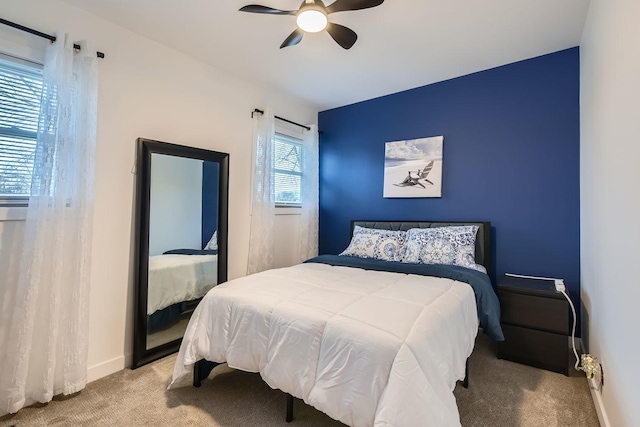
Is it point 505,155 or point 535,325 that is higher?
point 505,155

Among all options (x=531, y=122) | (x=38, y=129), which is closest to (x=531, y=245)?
(x=531, y=122)

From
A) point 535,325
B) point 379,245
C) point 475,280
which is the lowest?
point 535,325

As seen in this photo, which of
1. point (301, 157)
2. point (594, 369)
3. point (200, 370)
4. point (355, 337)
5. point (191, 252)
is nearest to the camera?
point (355, 337)

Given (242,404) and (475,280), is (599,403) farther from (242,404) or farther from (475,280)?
(242,404)

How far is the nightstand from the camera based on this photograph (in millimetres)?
2229

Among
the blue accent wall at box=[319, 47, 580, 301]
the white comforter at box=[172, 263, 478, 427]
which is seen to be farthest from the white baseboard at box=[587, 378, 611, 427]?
the blue accent wall at box=[319, 47, 580, 301]

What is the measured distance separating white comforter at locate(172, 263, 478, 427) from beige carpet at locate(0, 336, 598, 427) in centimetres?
26

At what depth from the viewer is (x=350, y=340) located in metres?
1.39

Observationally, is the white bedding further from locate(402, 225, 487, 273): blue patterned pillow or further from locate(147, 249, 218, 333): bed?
locate(402, 225, 487, 273): blue patterned pillow

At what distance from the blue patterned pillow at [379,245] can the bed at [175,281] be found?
1.48 metres

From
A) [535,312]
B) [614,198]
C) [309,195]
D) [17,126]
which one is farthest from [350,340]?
[309,195]

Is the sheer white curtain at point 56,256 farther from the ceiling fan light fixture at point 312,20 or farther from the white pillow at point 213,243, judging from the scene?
the ceiling fan light fixture at point 312,20

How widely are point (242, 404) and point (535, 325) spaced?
2206 mm

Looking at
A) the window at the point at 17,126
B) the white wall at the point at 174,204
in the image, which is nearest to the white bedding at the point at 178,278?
the white wall at the point at 174,204
